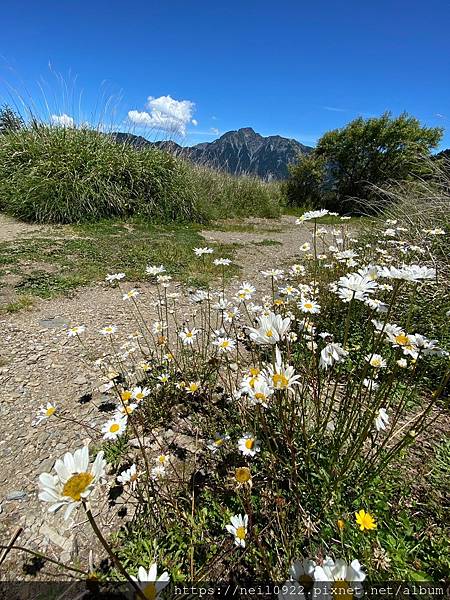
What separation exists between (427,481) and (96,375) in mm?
1855

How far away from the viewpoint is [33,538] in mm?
1171

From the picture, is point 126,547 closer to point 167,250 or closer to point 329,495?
point 329,495

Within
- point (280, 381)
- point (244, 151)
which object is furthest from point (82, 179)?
point (244, 151)

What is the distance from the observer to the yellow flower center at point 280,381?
0.93 meters

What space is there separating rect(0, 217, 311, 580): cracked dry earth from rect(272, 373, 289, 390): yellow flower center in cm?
75

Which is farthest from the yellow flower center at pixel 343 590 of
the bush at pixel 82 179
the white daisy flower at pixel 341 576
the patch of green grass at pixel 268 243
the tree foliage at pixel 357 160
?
the tree foliage at pixel 357 160

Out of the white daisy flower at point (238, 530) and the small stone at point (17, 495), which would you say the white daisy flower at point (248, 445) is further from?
the small stone at point (17, 495)

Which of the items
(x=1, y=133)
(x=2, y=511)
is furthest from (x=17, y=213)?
(x=2, y=511)

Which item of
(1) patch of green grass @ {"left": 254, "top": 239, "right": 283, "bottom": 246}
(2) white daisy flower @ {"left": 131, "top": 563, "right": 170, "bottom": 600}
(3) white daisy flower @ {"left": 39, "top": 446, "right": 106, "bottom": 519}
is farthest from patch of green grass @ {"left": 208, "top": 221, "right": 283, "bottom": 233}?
(2) white daisy flower @ {"left": 131, "top": 563, "right": 170, "bottom": 600}

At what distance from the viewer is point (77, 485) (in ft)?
2.11

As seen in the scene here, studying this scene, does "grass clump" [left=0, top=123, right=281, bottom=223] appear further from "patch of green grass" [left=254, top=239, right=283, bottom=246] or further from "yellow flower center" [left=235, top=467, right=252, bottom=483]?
"yellow flower center" [left=235, top=467, right=252, bottom=483]

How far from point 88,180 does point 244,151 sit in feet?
309

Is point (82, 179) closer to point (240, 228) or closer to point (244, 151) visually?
point (240, 228)

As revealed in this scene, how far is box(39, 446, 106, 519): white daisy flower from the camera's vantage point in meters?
0.62
